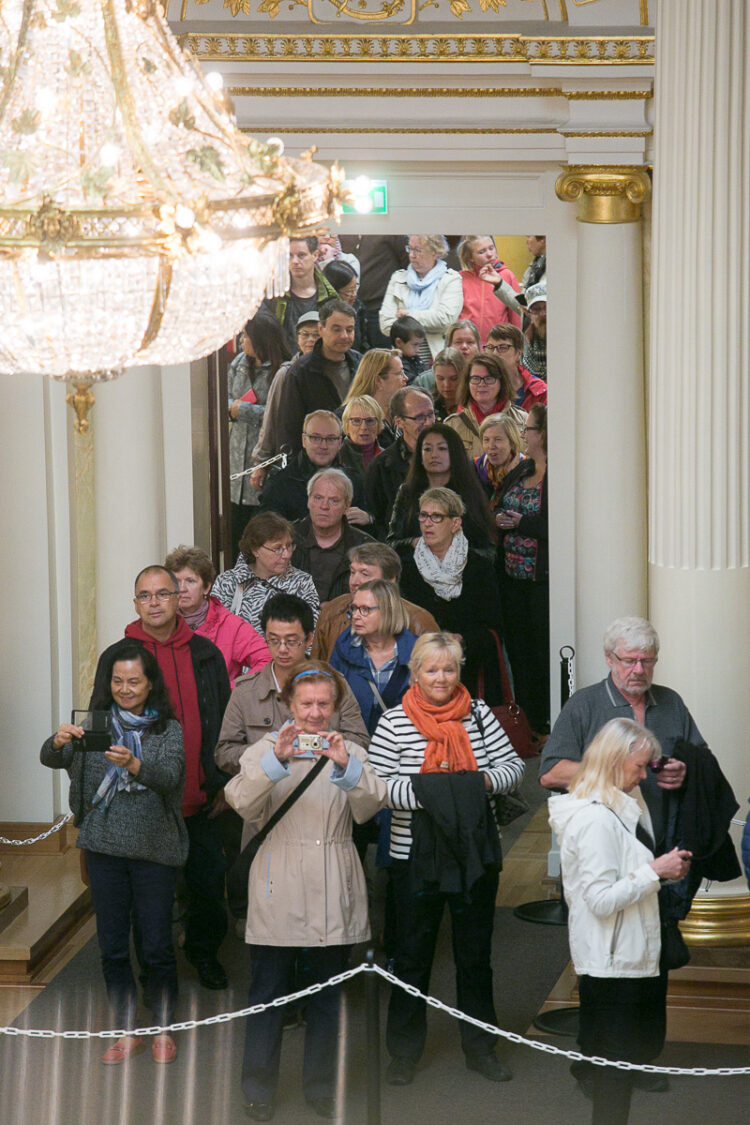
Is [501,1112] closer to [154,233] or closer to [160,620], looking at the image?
[160,620]

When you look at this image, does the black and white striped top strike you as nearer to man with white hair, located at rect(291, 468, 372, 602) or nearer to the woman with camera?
the woman with camera

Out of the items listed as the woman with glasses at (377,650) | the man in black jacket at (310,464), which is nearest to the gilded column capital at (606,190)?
the man in black jacket at (310,464)

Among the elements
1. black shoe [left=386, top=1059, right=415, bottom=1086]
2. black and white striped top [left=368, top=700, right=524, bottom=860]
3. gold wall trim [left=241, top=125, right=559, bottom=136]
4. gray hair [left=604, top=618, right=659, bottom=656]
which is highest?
gold wall trim [left=241, top=125, right=559, bottom=136]

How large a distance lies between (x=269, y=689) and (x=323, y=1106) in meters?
1.64

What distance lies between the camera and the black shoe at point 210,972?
25.0 feet

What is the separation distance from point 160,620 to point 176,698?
1.09 ft

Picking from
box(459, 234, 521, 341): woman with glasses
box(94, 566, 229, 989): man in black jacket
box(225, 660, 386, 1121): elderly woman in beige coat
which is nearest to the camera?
box(225, 660, 386, 1121): elderly woman in beige coat

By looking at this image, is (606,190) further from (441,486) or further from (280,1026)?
(280,1026)

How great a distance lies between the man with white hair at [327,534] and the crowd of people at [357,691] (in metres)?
0.01

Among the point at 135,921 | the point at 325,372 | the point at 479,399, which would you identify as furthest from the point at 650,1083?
the point at 325,372

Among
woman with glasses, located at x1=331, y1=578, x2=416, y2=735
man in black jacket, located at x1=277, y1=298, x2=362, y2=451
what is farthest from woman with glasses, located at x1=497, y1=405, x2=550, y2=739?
woman with glasses, located at x1=331, y1=578, x2=416, y2=735

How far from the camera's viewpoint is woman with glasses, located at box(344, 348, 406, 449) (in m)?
9.64

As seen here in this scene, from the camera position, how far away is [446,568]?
31.2 ft

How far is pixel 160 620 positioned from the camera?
7613 mm
